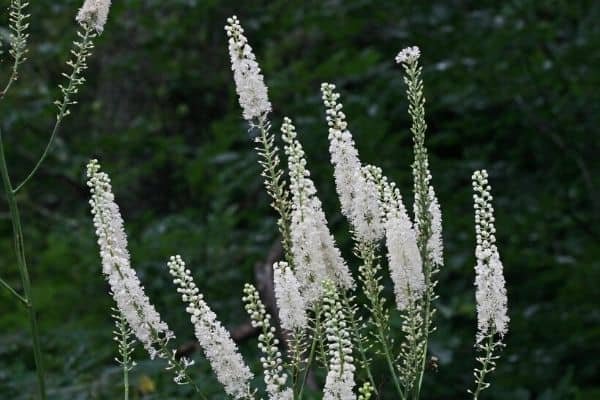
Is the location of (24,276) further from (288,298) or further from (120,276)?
(288,298)

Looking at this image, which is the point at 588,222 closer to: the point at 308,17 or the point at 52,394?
Answer: the point at 308,17

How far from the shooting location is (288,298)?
2.50 meters

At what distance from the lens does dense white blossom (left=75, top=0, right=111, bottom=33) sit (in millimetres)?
2977

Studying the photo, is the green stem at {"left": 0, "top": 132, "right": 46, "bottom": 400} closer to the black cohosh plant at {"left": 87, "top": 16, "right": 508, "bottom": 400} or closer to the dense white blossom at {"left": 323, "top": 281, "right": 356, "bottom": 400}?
the black cohosh plant at {"left": 87, "top": 16, "right": 508, "bottom": 400}

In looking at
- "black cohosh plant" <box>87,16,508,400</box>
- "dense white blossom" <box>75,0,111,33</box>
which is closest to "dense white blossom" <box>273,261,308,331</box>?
"black cohosh plant" <box>87,16,508,400</box>

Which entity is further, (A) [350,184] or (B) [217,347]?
(A) [350,184]

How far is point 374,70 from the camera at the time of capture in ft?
24.2

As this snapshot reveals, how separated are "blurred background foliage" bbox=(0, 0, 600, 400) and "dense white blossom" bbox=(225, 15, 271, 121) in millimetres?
3521

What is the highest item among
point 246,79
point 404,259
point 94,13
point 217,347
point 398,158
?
point 398,158

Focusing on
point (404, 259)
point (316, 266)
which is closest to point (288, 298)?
point (316, 266)

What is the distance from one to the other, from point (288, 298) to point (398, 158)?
449cm

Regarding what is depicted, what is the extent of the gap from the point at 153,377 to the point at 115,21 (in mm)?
3816

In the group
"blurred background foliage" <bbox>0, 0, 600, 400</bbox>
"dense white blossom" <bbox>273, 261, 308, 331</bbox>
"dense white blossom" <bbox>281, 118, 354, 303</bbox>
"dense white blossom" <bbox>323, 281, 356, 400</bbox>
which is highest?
"blurred background foliage" <bbox>0, 0, 600, 400</bbox>

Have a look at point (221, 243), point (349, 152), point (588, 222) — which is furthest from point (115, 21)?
point (349, 152)
